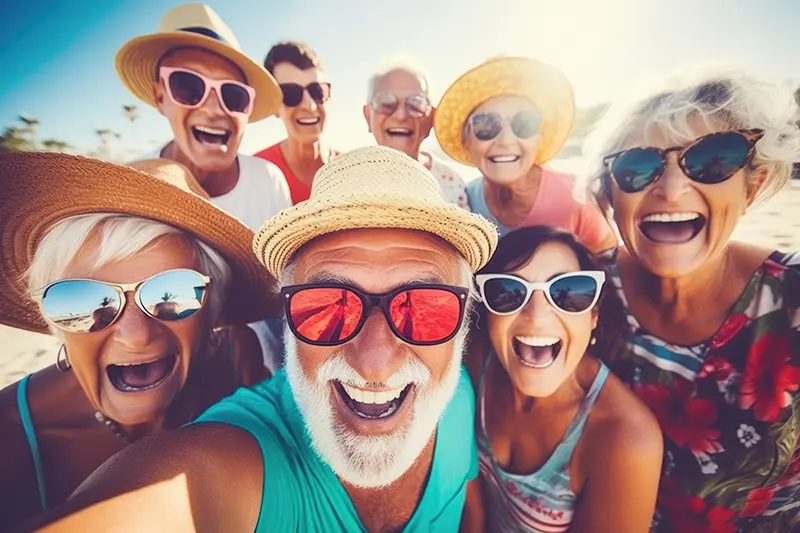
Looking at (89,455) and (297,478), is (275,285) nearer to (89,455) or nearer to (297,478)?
(297,478)

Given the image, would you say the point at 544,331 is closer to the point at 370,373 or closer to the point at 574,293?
the point at 574,293

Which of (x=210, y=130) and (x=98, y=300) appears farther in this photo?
(x=210, y=130)

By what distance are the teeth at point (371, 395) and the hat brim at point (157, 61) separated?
226 centimetres

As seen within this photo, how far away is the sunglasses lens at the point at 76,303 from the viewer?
140 centimetres

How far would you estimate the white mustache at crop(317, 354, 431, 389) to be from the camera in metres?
1.31

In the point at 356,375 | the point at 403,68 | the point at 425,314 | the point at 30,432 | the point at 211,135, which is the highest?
the point at 403,68

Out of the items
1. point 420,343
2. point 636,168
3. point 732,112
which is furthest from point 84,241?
point 732,112

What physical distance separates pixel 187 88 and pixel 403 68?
5.40 feet

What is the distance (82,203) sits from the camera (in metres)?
1.39

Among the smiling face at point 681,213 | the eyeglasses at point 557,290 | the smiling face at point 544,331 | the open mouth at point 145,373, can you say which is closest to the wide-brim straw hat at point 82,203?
the open mouth at point 145,373

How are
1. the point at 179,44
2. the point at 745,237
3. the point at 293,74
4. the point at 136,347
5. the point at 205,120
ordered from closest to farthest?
the point at 136,347 → the point at 179,44 → the point at 205,120 → the point at 293,74 → the point at 745,237

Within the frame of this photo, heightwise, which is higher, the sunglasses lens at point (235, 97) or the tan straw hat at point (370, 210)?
the sunglasses lens at point (235, 97)

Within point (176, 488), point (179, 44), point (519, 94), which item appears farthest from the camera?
point (519, 94)

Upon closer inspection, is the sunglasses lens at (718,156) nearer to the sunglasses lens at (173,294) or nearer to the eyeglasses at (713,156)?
the eyeglasses at (713,156)
